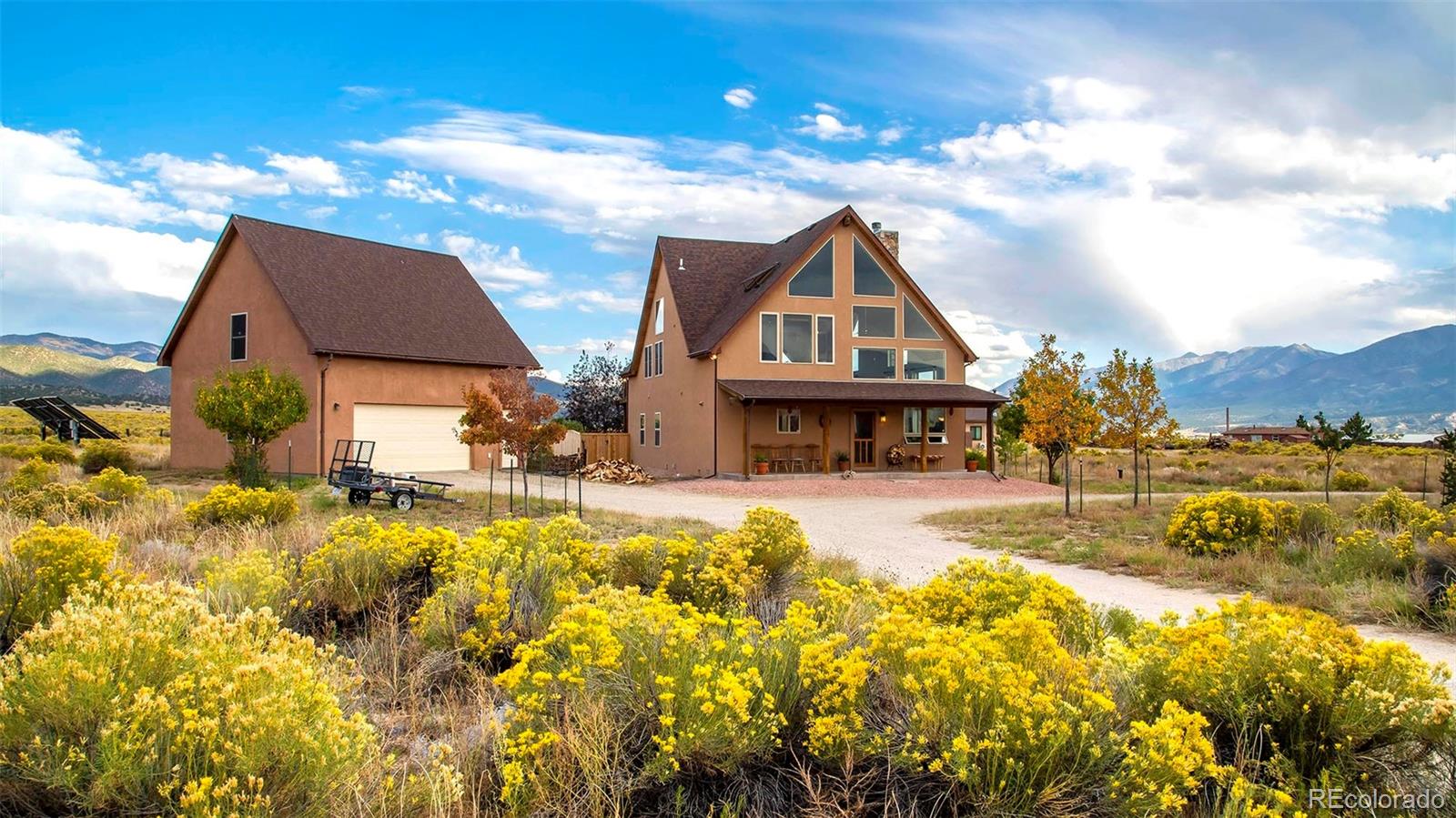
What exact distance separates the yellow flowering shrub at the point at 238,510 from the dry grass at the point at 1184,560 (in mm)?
10456

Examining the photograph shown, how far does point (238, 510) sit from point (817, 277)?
868 inches

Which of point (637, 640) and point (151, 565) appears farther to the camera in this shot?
point (151, 565)

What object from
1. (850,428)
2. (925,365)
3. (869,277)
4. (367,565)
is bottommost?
(367,565)

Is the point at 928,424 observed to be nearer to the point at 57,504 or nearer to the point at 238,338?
the point at 238,338

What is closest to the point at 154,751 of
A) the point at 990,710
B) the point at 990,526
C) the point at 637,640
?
the point at 637,640

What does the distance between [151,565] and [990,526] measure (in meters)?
13.7

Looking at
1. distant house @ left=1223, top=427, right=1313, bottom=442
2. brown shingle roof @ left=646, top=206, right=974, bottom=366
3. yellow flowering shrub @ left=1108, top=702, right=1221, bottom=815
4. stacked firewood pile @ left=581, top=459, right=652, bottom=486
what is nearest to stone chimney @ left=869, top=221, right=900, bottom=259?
brown shingle roof @ left=646, top=206, right=974, bottom=366

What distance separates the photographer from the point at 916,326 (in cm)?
3192

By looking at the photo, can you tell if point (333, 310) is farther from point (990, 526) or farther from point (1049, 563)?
point (1049, 563)

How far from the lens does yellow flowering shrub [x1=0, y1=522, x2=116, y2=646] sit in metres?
5.85

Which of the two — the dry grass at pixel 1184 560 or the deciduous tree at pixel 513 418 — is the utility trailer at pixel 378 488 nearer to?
the deciduous tree at pixel 513 418

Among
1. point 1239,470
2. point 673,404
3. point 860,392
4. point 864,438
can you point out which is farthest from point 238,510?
point 1239,470

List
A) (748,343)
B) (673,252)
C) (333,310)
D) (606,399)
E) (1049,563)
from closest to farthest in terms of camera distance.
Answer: (1049,563), (333,310), (748,343), (673,252), (606,399)

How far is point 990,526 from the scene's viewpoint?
16906 mm
